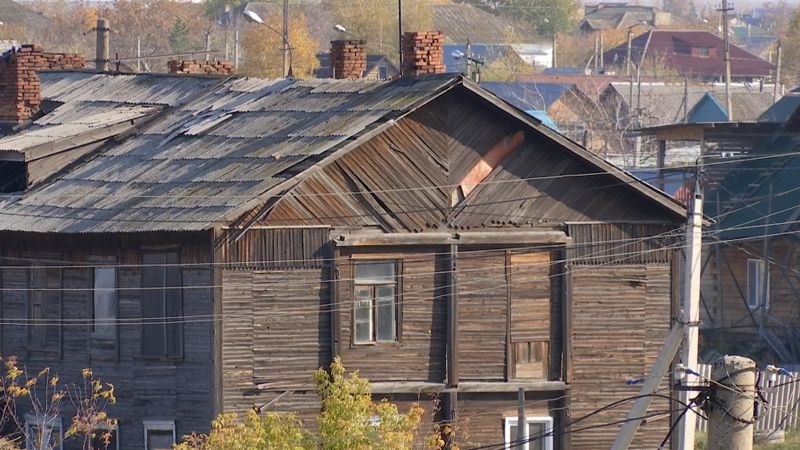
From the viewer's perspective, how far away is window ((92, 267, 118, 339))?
29047 millimetres

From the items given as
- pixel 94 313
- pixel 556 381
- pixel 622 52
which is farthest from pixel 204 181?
pixel 622 52

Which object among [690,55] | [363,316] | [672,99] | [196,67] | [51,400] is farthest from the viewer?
[690,55]

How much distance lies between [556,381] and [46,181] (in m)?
9.77

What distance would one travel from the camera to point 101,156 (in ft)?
104

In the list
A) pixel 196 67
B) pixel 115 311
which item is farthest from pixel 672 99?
pixel 115 311

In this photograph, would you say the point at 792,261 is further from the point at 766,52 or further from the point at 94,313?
the point at 766,52

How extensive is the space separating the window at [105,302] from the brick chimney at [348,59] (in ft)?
23.0

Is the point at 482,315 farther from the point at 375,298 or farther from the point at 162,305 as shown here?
the point at 162,305

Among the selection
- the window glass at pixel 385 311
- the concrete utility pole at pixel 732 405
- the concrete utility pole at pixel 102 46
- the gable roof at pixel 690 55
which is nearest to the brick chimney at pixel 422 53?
the window glass at pixel 385 311

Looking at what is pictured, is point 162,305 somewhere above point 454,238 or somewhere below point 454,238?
below

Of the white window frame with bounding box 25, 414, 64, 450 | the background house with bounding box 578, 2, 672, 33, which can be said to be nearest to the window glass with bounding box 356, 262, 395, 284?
the white window frame with bounding box 25, 414, 64, 450

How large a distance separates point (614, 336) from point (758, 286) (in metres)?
17.8

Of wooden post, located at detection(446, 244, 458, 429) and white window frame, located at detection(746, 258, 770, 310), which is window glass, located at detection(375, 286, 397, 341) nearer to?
wooden post, located at detection(446, 244, 458, 429)

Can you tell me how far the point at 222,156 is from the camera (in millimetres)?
29609
